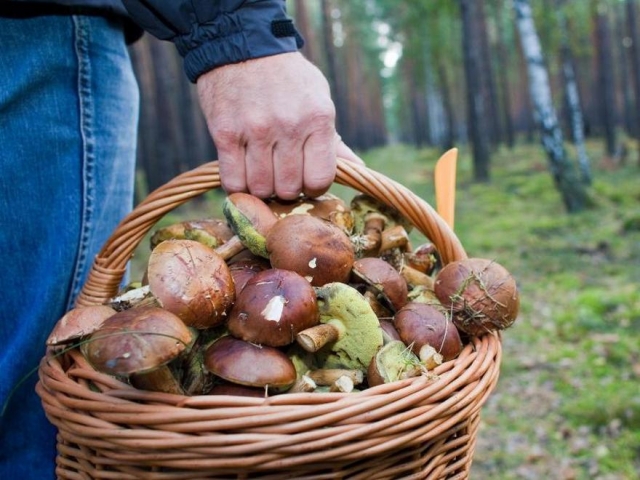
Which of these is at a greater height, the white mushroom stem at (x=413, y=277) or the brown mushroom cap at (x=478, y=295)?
the brown mushroom cap at (x=478, y=295)

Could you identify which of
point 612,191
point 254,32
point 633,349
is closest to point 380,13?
point 612,191

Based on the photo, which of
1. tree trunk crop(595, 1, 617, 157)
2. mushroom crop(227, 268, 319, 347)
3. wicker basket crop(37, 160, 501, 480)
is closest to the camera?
→ wicker basket crop(37, 160, 501, 480)

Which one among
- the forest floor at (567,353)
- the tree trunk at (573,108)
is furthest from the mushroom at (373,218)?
the tree trunk at (573,108)

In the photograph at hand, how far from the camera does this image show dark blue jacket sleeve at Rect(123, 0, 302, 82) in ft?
5.15

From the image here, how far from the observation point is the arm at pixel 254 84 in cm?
155

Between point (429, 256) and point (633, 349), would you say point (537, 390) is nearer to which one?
point (633, 349)

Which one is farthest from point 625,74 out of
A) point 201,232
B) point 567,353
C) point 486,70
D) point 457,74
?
point 201,232

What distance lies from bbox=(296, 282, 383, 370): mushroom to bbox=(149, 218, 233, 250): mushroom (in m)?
0.42

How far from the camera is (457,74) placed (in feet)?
117

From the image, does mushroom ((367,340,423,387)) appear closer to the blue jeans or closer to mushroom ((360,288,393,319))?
mushroom ((360,288,393,319))

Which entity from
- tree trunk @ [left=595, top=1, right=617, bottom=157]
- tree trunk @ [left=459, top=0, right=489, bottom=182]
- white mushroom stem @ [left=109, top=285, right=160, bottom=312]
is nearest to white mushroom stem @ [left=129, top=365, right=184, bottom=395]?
white mushroom stem @ [left=109, top=285, right=160, bottom=312]

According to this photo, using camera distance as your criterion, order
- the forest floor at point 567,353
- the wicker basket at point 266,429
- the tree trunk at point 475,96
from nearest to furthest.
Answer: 1. the wicker basket at point 266,429
2. the forest floor at point 567,353
3. the tree trunk at point 475,96

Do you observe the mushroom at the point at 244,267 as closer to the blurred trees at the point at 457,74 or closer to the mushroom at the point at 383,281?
the mushroom at the point at 383,281

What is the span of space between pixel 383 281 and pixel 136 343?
0.70m
